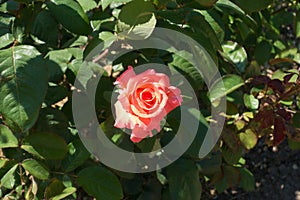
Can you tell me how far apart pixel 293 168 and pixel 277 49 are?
0.56 metres

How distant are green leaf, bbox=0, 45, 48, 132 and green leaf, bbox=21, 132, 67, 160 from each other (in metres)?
0.14

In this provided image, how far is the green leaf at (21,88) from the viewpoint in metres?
1.07

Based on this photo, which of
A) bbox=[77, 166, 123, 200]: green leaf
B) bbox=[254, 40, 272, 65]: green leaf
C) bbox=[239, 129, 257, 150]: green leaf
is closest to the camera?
bbox=[77, 166, 123, 200]: green leaf

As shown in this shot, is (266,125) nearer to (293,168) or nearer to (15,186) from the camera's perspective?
(15,186)

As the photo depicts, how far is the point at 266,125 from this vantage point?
1423 mm

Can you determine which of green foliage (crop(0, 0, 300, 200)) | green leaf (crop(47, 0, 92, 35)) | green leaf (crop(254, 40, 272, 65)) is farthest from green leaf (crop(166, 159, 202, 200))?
green leaf (crop(254, 40, 272, 65))

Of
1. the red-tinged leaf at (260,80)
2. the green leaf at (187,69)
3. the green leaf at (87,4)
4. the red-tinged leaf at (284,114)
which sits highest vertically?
the green leaf at (87,4)

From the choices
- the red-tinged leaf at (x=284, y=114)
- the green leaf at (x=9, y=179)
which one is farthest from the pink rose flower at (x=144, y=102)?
the red-tinged leaf at (x=284, y=114)

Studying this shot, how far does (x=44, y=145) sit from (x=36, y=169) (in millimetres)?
57

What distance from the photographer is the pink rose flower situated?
106 centimetres

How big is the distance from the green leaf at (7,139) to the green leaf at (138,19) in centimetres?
35

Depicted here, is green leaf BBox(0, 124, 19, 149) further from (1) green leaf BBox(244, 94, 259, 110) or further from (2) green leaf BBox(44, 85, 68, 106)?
(1) green leaf BBox(244, 94, 259, 110)

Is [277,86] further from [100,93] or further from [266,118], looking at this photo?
[100,93]

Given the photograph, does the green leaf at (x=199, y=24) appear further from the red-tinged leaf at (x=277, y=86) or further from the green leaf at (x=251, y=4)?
the red-tinged leaf at (x=277, y=86)
